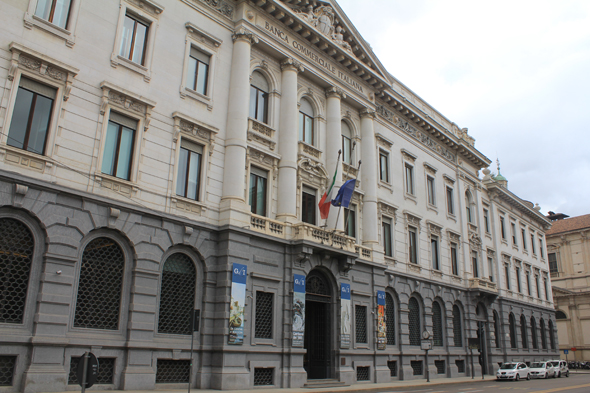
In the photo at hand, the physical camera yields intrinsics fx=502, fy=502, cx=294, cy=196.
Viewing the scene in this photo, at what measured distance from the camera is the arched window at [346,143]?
31.1 m

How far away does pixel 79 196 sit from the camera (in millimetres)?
17797

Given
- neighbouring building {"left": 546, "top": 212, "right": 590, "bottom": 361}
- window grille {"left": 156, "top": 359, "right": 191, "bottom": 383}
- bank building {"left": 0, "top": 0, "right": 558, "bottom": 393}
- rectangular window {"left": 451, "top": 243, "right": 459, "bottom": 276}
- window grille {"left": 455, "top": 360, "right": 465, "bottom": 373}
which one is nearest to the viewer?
bank building {"left": 0, "top": 0, "right": 558, "bottom": 393}

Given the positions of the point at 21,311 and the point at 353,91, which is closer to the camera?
the point at 21,311

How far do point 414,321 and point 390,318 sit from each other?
304cm

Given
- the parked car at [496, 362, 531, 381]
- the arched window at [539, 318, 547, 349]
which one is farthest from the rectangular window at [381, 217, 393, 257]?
the arched window at [539, 318, 547, 349]

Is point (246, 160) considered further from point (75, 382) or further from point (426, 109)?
point (426, 109)

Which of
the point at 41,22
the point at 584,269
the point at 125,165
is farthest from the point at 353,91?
the point at 584,269

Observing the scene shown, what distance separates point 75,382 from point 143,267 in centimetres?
454

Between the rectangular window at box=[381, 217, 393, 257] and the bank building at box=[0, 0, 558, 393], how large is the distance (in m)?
0.14

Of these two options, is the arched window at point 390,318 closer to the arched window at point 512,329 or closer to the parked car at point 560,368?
the parked car at point 560,368

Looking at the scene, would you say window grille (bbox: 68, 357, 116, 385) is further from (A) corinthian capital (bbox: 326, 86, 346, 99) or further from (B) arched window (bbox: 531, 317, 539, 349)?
(B) arched window (bbox: 531, 317, 539, 349)

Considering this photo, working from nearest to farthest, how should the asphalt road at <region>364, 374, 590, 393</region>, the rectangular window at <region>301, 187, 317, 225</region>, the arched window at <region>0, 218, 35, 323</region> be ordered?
the arched window at <region>0, 218, 35, 323</region> → the asphalt road at <region>364, 374, 590, 393</region> → the rectangular window at <region>301, 187, 317, 225</region>

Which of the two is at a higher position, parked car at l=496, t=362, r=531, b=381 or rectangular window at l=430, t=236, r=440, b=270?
rectangular window at l=430, t=236, r=440, b=270

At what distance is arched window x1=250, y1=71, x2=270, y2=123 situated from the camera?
84.7 feet
